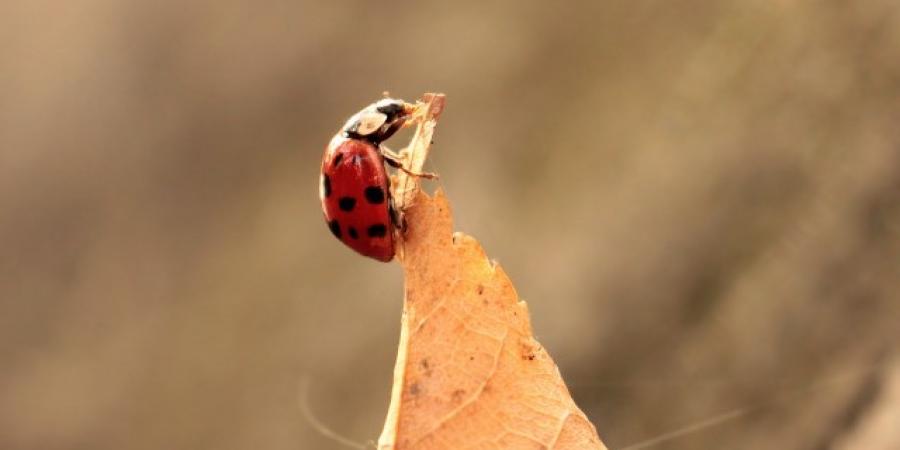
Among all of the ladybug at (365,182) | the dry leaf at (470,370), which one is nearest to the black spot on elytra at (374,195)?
the ladybug at (365,182)

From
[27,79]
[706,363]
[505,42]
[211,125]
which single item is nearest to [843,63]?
[706,363]

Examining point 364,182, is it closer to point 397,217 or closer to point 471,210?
point 397,217

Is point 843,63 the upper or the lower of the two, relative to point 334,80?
upper

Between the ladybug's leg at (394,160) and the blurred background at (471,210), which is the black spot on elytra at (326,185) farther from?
the blurred background at (471,210)

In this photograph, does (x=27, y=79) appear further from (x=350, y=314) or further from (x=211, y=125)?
(x=350, y=314)

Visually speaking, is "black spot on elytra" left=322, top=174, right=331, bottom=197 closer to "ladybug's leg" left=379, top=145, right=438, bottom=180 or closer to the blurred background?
"ladybug's leg" left=379, top=145, right=438, bottom=180

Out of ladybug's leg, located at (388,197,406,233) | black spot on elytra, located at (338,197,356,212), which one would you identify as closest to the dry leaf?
ladybug's leg, located at (388,197,406,233)

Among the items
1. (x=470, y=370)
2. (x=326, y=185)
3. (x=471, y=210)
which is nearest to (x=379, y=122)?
(x=326, y=185)

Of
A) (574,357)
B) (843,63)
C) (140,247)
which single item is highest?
(843,63)
